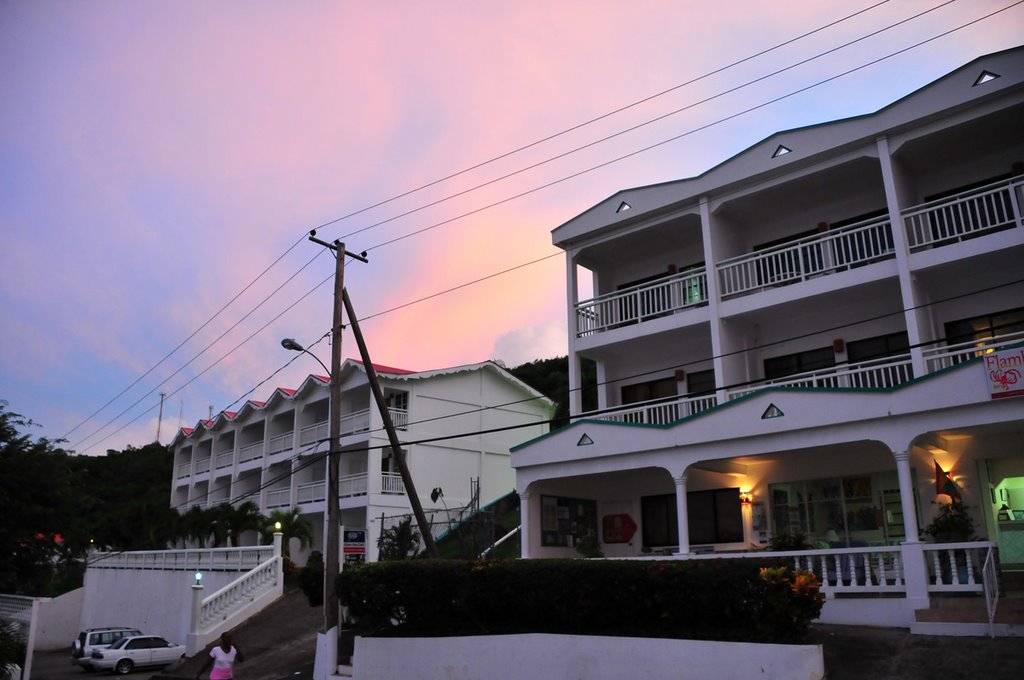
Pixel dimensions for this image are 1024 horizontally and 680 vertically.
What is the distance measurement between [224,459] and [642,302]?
32473 millimetres

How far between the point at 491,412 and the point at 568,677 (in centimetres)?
2639

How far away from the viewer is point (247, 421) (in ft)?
153

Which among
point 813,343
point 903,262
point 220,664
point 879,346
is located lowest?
point 220,664

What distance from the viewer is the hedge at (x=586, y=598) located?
12977 mm

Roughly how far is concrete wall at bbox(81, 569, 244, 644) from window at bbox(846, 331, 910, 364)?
69.8ft

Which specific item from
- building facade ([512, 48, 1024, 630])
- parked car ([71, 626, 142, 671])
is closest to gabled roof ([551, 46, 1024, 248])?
building facade ([512, 48, 1024, 630])

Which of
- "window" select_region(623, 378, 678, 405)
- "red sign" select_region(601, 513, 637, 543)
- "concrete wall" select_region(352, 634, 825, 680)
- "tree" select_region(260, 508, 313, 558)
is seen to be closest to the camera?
"concrete wall" select_region(352, 634, 825, 680)

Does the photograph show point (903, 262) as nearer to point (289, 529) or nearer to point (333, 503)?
point (333, 503)

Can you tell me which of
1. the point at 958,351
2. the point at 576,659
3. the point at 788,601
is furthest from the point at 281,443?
the point at 788,601

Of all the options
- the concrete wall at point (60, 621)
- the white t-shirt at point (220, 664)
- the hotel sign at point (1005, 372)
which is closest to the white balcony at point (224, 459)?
the concrete wall at point (60, 621)

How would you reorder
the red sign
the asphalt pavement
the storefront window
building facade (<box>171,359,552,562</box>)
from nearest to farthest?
the asphalt pavement → the storefront window → the red sign → building facade (<box>171,359,552,562</box>)

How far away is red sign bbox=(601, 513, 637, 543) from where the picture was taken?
913 inches

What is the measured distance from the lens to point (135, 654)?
2748 centimetres

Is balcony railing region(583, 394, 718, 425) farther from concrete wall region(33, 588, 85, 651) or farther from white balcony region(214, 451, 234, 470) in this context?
white balcony region(214, 451, 234, 470)
